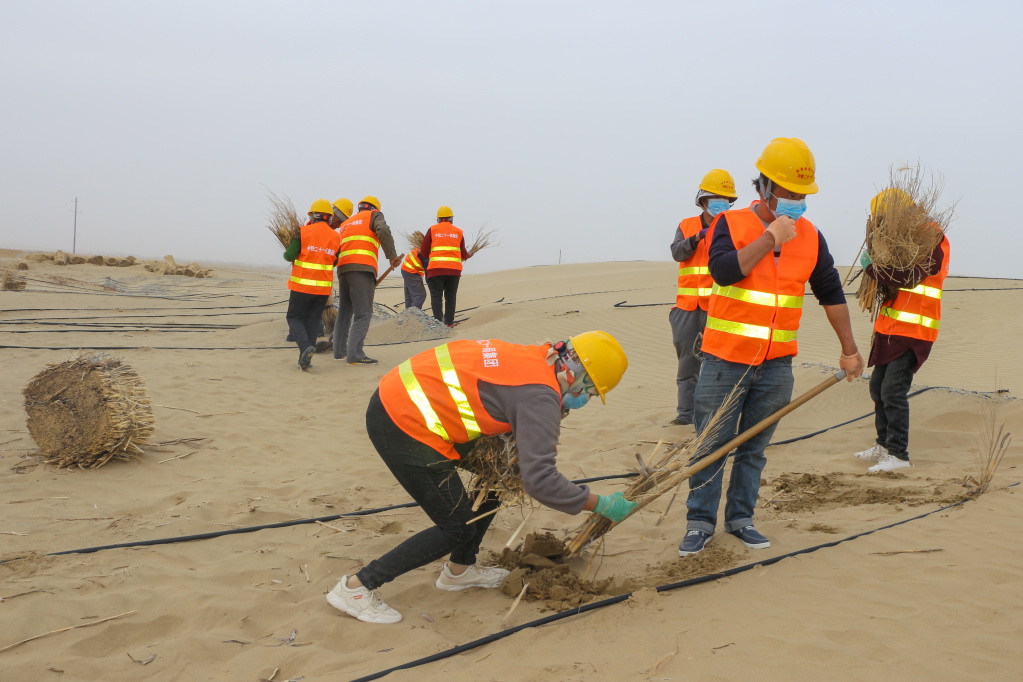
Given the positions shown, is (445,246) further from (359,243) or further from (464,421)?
(464,421)

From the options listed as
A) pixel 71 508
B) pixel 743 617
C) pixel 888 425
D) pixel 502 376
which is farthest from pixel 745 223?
pixel 71 508

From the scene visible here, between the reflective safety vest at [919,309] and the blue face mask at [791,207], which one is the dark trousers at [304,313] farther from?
the blue face mask at [791,207]

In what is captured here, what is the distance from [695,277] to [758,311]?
8.74 feet

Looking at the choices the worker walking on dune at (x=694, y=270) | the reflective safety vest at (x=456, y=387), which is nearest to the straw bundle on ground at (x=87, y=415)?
the reflective safety vest at (x=456, y=387)

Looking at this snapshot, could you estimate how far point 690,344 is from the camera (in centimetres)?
652

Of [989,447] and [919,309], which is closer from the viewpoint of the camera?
[919,309]

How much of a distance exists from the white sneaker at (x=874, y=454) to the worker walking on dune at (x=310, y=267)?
5.45m

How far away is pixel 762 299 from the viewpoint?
12.3 feet

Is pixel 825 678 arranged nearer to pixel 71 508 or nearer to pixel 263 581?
pixel 263 581

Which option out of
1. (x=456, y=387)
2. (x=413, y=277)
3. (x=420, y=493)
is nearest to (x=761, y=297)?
(x=456, y=387)

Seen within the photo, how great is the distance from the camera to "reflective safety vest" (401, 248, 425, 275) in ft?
44.1

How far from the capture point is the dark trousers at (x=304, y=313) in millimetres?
8727

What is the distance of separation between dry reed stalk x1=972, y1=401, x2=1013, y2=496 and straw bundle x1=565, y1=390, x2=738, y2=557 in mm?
1852

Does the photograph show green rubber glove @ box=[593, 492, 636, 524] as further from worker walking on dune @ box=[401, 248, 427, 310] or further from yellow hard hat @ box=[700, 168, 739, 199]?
worker walking on dune @ box=[401, 248, 427, 310]
